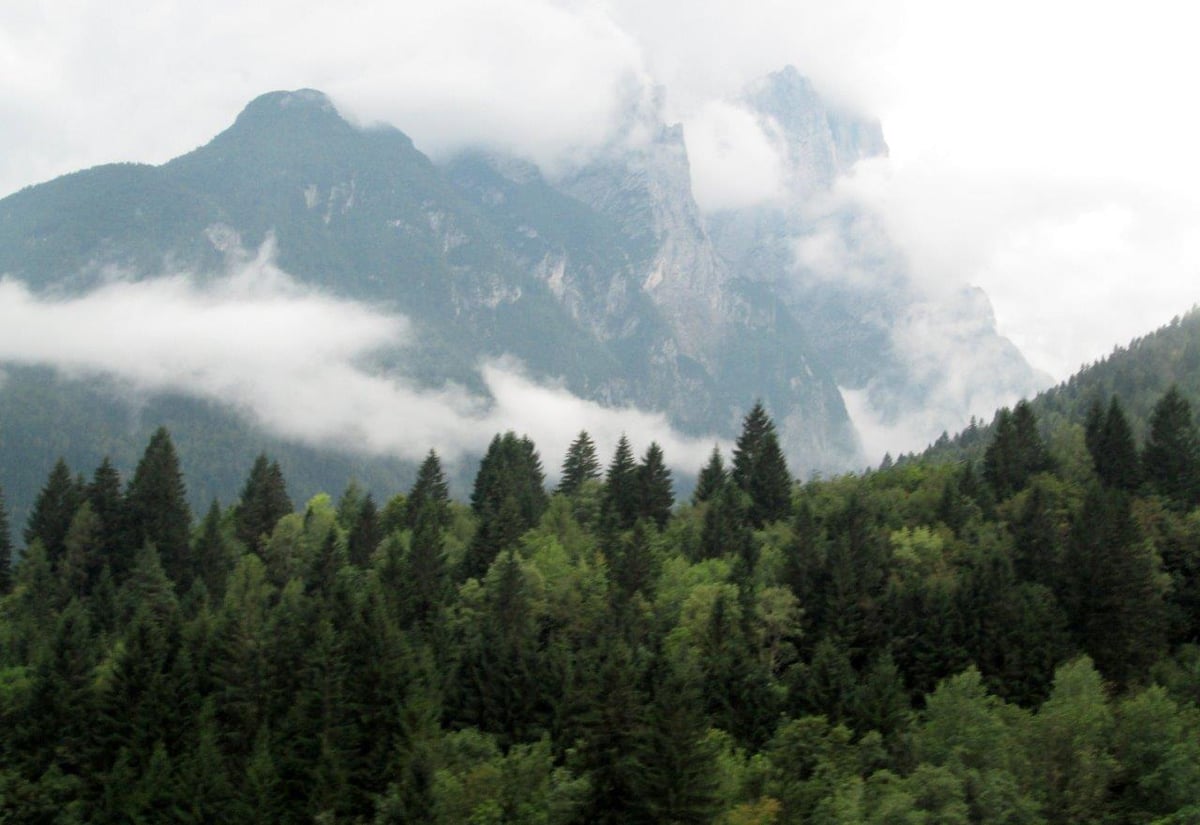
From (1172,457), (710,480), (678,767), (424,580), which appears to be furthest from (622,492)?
(678,767)

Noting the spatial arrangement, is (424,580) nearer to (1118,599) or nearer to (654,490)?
(654,490)

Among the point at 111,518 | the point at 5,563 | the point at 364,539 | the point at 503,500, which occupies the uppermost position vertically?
the point at 111,518

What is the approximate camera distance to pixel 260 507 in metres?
121

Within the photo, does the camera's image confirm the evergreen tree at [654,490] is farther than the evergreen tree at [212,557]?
Yes

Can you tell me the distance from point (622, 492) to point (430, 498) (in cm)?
2148

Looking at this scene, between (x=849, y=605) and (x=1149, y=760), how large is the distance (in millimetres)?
26831

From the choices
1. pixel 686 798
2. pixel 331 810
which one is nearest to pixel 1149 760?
pixel 686 798

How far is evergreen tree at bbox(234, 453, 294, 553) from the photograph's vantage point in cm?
12025

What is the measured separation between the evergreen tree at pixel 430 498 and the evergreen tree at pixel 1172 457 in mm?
66262

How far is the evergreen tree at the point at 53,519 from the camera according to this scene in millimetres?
112438

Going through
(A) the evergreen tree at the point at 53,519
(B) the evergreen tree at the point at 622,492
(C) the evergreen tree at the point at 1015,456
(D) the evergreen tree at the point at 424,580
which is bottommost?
(D) the evergreen tree at the point at 424,580

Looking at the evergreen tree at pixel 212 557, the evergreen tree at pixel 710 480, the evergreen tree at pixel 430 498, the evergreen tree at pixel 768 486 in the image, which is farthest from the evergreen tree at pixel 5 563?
the evergreen tree at pixel 768 486

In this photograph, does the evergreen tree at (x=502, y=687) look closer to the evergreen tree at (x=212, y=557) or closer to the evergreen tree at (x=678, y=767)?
the evergreen tree at (x=678, y=767)

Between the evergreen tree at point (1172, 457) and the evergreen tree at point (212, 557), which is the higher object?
the evergreen tree at point (212, 557)
